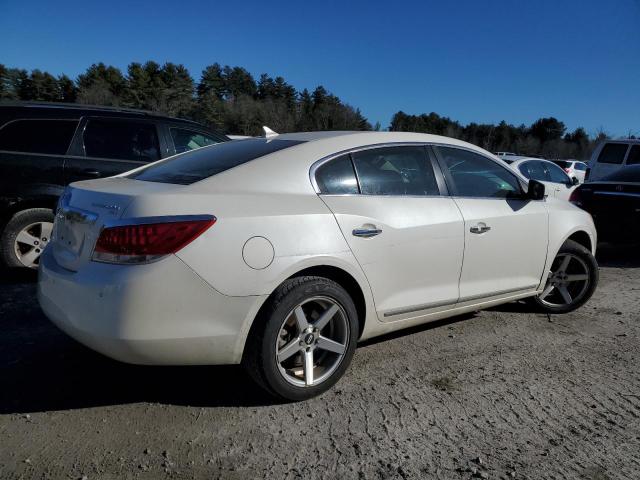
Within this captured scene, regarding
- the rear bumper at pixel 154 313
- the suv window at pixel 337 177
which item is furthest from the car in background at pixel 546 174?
the rear bumper at pixel 154 313

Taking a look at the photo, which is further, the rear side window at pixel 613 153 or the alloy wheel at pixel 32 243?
the rear side window at pixel 613 153

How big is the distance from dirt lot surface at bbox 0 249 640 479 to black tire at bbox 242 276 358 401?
0.13 meters

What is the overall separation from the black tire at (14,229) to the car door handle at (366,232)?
3686 millimetres

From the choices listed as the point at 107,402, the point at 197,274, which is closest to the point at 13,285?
the point at 107,402

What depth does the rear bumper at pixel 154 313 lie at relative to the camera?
2.52 metres

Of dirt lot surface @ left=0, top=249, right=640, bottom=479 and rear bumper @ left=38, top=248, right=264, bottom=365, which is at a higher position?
rear bumper @ left=38, top=248, right=264, bottom=365

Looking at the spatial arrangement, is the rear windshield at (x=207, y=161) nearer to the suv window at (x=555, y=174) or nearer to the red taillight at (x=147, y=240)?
the red taillight at (x=147, y=240)

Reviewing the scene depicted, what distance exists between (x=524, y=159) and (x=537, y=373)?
8429 millimetres

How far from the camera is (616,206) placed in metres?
7.29

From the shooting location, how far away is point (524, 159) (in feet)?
36.1

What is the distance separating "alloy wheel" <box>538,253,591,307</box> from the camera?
470 cm

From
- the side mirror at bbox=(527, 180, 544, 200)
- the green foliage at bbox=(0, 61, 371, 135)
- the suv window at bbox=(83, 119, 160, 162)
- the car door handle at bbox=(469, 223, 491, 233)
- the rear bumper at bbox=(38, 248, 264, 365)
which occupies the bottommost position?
the rear bumper at bbox=(38, 248, 264, 365)

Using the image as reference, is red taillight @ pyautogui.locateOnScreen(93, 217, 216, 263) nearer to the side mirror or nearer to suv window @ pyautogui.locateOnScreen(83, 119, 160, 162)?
the side mirror

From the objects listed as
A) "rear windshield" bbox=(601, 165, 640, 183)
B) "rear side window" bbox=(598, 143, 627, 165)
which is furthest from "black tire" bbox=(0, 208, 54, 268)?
"rear side window" bbox=(598, 143, 627, 165)
